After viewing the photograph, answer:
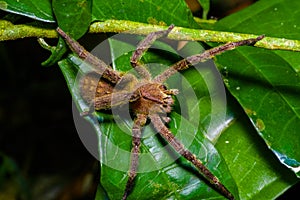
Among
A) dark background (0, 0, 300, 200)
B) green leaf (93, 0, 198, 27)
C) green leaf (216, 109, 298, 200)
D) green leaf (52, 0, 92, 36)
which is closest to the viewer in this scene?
green leaf (52, 0, 92, 36)

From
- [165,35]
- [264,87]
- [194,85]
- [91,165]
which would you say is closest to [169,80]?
[194,85]

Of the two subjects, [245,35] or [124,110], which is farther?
[124,110]

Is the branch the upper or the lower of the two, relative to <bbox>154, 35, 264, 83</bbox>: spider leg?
upper

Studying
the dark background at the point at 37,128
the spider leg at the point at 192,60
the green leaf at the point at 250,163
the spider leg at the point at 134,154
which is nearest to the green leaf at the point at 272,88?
the spider leg at the point at 192,60

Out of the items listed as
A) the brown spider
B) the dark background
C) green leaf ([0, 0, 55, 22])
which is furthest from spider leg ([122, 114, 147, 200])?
the dark background

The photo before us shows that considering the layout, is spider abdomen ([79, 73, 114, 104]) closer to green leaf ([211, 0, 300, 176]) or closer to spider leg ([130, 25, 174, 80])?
spider leg ([130, 25, 174, 80])

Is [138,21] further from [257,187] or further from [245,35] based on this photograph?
[257,187]
